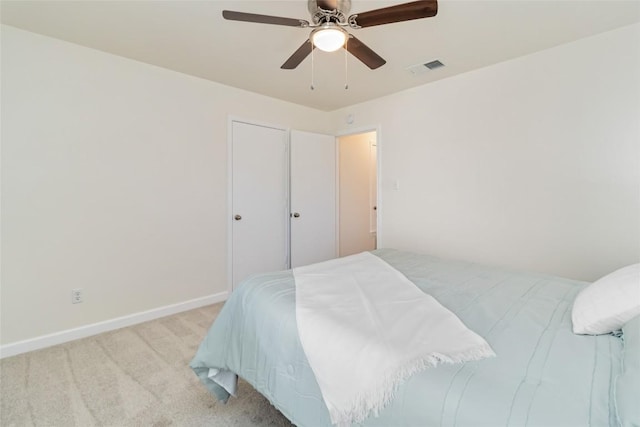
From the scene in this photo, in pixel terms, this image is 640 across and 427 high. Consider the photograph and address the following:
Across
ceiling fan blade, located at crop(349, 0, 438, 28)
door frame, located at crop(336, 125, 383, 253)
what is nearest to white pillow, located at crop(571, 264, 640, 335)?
ceiling fan blade, located at crop(349, 0, 438, 28)

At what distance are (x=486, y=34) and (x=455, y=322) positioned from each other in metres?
2.13

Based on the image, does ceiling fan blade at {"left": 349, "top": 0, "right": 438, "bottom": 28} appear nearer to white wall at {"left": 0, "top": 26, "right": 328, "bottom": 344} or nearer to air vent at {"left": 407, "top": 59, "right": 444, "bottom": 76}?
air vent at {"left": 407, "top": 59, "right": 444, "bottom": 76}

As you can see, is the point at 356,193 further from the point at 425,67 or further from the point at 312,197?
the point at 425,67

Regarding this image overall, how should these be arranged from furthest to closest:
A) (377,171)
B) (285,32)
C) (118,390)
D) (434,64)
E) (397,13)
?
(377,171) → (434,64) → (285,32) → (118,390) → (397,13)

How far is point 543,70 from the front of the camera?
2.41m

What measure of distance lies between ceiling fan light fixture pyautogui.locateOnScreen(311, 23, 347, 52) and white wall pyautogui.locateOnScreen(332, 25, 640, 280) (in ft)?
5.96

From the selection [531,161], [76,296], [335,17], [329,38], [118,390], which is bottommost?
[118,390]

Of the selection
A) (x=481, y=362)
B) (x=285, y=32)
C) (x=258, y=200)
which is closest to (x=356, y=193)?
(x=258, y=200)

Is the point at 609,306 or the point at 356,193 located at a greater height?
the point at 356,193

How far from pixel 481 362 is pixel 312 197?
3.17 metres

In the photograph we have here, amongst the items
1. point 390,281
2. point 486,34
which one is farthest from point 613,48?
point 390,281

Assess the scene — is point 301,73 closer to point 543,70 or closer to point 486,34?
point 486,34

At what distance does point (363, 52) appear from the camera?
1.82 meters

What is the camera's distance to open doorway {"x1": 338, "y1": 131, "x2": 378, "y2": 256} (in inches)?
173
